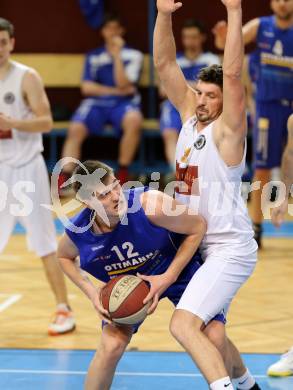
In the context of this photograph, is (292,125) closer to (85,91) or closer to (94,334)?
(94,334)

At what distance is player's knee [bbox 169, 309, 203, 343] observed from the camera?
4848 mm

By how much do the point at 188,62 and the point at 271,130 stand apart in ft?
9.42

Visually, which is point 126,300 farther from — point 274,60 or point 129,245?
point 274,60

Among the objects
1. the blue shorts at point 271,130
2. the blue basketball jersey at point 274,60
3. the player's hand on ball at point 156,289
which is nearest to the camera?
the player's hand on ball at point 156,289

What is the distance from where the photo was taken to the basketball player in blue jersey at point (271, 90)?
371 inches

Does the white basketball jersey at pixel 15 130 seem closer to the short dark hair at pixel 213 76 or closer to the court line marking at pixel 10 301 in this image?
the court line marking at pixel 10 301

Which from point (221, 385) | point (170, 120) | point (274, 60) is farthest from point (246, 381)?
point (170, 120)

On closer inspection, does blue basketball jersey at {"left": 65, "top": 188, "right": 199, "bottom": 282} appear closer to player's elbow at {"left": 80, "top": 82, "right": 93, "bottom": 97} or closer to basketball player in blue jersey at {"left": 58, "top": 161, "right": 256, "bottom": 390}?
basketball player in blue jersey at {"left": 58, "top": 161, "right": 256, "bottom": 390}

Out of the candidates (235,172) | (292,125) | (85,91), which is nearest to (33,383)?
(235,172)

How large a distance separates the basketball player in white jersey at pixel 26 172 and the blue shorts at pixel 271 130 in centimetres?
319

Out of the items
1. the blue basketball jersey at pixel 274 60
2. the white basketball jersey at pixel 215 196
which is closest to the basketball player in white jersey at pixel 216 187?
the white basketball jersey at pixel 215 196

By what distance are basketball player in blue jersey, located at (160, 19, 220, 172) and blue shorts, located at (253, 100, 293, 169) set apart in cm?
235

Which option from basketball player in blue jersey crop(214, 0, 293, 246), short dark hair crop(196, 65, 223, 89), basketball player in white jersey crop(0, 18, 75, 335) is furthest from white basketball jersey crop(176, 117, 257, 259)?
basketball player in blue jersey crop(214, 0, 293, 246)

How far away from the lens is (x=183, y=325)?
4.88m
